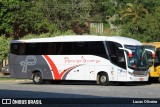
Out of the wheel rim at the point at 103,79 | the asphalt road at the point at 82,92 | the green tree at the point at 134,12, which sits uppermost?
the green tree at the point at 134,12

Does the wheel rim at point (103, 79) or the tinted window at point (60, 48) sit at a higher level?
the tinted window at point (60, 48)

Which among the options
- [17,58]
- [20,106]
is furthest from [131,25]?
[20,106]

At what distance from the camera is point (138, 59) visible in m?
35.8

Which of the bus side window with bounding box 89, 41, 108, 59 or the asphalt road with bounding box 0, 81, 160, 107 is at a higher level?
the bus side window with bounding box 89, 41, 108, 59

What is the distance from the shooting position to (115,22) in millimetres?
71500

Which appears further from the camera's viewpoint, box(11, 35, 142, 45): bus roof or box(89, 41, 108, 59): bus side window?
box(89, 41, 108, 59): bus side window

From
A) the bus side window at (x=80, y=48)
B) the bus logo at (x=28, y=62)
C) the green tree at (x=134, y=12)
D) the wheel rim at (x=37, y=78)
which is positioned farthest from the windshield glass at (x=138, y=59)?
the green tree at (x=134, y=12)

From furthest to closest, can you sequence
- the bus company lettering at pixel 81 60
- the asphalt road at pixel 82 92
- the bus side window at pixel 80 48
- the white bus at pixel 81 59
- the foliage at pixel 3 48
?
the foliage at pixel 3 48 < the bus side window at pixel 80 48 < the bus company lettering at pixel 81 60 < the white bus at pixel 81 59 < the asphalt road at pixel 82 92

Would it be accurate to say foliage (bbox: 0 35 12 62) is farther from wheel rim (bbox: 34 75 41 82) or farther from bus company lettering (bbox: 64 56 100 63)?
bus company lettering (bbox: 64 56 100 63)

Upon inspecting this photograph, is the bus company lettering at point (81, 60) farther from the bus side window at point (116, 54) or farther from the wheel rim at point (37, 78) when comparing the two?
the wheel rim at point (37, 78)

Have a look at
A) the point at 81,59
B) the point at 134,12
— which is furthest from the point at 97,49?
the point at 134,12

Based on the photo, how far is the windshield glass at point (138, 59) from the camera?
35375mm

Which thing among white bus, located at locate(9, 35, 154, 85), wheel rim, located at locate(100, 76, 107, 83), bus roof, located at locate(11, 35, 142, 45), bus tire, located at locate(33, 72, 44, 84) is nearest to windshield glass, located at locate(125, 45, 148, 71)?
white bus, located at locate(9, 35, 154, 85)

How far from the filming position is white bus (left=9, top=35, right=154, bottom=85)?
35344mm
